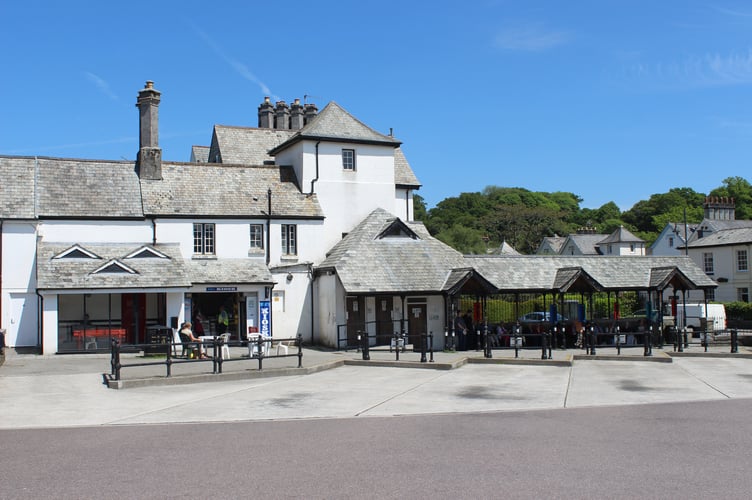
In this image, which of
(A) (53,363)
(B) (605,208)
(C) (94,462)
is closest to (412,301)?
(A) (53,363)

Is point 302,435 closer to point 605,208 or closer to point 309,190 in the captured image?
point 309,190

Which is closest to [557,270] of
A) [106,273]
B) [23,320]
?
[106,273]

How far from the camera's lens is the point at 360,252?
32719mm

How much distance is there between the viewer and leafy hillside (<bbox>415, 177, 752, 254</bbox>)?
109000mm

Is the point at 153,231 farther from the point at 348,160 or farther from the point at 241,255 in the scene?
the point at 348,160

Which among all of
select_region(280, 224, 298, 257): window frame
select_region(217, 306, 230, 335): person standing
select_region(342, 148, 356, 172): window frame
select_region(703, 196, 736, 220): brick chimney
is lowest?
select_region(217, 306, 230, 335): person standing

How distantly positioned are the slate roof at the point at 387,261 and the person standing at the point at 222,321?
4555mm

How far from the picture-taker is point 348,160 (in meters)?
36.8

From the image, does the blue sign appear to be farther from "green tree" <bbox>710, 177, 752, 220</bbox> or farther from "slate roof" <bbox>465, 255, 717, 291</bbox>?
"green tree" <bbox>710, 177, 752, 220</bbox>

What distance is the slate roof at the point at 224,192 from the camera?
33.4 m

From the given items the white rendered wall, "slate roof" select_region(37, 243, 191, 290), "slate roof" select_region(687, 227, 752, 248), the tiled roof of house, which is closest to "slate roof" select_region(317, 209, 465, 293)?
the tiled roof of house

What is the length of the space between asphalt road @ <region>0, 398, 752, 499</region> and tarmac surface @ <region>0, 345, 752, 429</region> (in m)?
1.43

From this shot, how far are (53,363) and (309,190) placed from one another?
572 inches

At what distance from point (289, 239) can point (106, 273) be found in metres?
8.58
